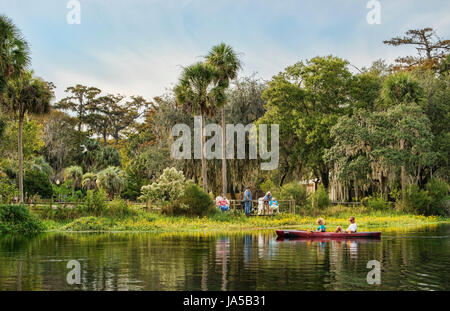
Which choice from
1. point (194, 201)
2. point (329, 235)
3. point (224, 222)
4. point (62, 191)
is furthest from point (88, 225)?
point (62, 191)

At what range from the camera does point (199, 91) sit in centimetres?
4103

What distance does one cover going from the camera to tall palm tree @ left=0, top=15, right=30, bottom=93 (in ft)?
103

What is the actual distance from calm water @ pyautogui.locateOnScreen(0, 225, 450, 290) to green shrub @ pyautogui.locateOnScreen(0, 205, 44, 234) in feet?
17.3

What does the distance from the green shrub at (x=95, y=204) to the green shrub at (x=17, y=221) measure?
309cm

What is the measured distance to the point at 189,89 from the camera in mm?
40938

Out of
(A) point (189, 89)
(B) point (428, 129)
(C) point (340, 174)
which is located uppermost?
(A) point (189, 89)

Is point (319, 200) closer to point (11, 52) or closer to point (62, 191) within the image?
point (11, 52)

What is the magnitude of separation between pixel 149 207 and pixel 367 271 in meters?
22.4

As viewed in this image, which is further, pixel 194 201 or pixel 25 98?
pixel 25 98

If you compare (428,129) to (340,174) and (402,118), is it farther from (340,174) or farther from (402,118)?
(340,174)

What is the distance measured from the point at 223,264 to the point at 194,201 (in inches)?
730
